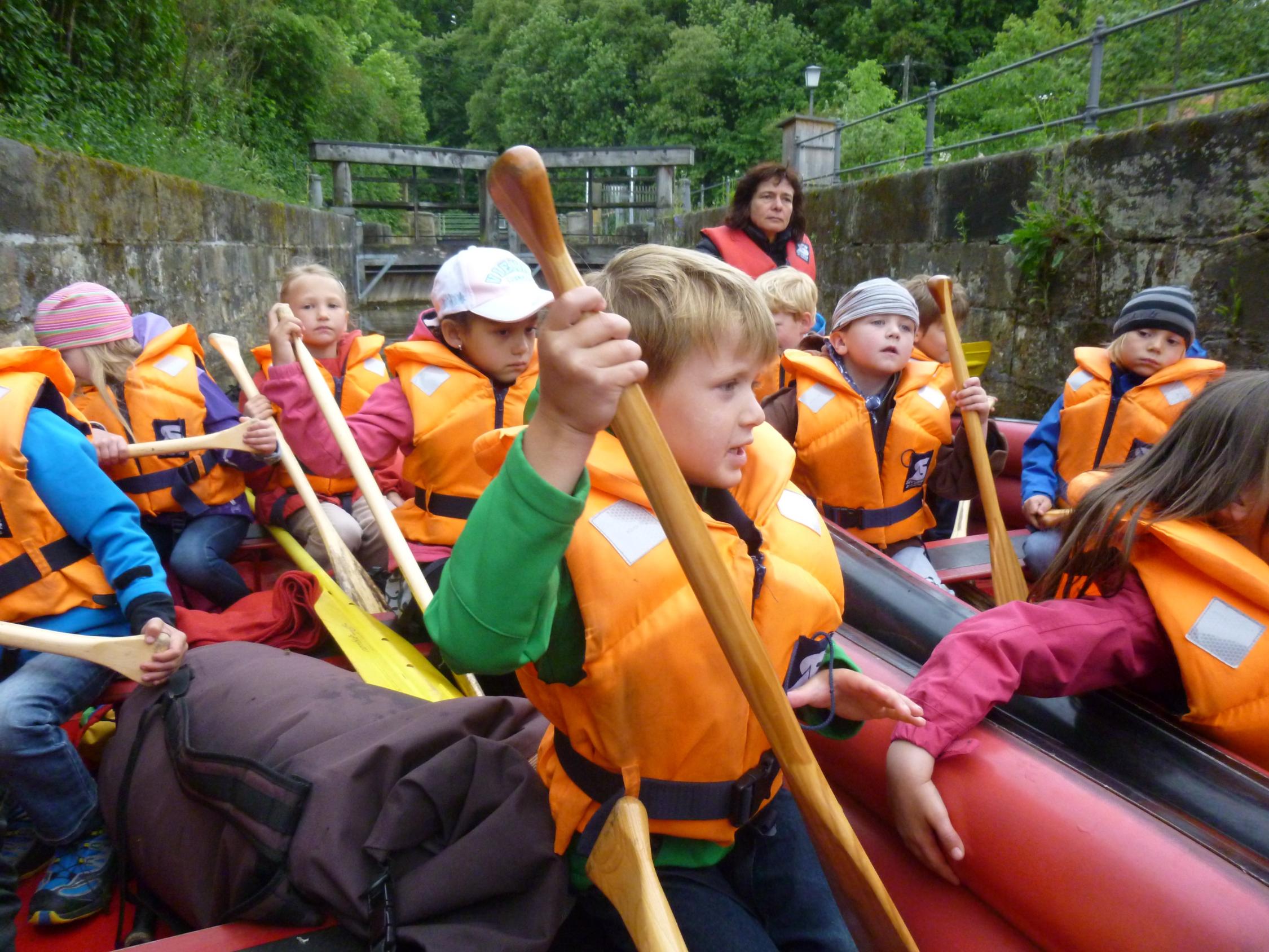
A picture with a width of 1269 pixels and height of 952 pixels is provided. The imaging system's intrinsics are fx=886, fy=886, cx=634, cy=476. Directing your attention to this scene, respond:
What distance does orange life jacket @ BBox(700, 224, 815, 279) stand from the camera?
3.81 m

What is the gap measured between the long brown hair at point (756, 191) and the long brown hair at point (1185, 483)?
2.54 meters

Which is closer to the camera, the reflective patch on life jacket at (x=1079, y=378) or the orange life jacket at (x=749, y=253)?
the reflective patch on life jacket at (x=1079, y=378)

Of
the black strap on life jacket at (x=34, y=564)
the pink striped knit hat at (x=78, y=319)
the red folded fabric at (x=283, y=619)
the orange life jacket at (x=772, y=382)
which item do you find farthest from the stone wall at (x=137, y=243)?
the orange life jacket at (x=772, y=382)

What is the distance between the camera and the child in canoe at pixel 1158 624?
4.33 ft

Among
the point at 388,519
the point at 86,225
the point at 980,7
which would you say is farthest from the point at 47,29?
the point at 980,7

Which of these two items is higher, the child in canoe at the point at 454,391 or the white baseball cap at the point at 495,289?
the white baseball cap at the point at 495,289

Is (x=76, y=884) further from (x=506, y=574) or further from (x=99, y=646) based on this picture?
(x=506, y=574)

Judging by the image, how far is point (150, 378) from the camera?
279 cm

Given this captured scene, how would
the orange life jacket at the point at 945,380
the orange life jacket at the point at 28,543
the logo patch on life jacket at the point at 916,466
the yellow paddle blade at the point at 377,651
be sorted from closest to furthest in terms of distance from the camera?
1. the orange life jacket at the point at 28,543
2. the yellow paddle blade at the point at 377,651
3. the logo patch on life jacket at the point at 916,466
4. the orange life jacket at the point at 945,380

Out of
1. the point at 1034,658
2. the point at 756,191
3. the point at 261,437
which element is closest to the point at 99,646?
the point at 261,437

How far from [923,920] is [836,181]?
8783 mm

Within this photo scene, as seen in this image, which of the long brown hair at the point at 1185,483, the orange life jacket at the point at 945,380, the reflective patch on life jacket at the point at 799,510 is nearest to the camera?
the reflective patch on life jacket at the point at 799,510

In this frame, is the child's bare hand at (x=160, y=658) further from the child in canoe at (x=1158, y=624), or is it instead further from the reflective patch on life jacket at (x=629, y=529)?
the child in canoe at (x=1158, y=624)

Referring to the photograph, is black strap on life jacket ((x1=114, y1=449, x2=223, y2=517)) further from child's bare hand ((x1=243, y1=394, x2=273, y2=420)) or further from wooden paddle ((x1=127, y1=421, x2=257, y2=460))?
child's bare hand ((x1=243, y1=394, x2=273, y2=420))
